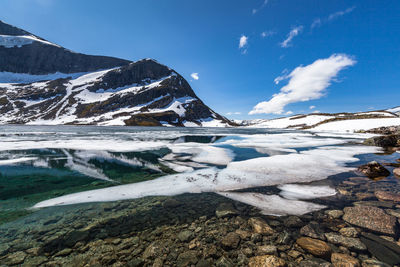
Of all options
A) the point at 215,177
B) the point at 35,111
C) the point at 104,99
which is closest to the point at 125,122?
the point at 104,99

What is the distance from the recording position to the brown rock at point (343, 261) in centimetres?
313

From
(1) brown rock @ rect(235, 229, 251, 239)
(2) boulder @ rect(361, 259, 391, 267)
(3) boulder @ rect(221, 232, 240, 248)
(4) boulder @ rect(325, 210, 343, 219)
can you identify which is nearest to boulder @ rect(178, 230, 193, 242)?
(3) boulder @ rect(221, 232, 240, 248)

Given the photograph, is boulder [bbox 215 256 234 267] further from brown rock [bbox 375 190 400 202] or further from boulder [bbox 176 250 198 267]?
brown rock [bbox 375 190 400 202]

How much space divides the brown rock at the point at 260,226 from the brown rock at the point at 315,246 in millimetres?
687

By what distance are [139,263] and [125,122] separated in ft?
444

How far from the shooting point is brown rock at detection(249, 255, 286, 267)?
10.7 feet

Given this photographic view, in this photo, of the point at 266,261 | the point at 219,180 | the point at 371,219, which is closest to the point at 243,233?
the point at 266,261

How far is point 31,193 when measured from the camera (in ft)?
22.6

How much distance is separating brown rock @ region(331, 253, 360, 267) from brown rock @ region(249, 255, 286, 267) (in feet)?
3.35

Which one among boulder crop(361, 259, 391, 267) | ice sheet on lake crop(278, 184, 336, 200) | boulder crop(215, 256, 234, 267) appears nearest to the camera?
boulder crop(361, 259, 391, 267)

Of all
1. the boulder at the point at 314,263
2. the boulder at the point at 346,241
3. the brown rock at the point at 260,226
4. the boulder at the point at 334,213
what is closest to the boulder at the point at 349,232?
the boulder at the point at 346,241

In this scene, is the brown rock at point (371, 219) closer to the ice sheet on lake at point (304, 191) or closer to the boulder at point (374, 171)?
the ice sheet on lake at point (304, 191)

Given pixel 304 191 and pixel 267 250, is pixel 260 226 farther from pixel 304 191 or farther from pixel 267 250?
pixel 304 191

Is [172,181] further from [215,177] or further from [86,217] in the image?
[86,217]
